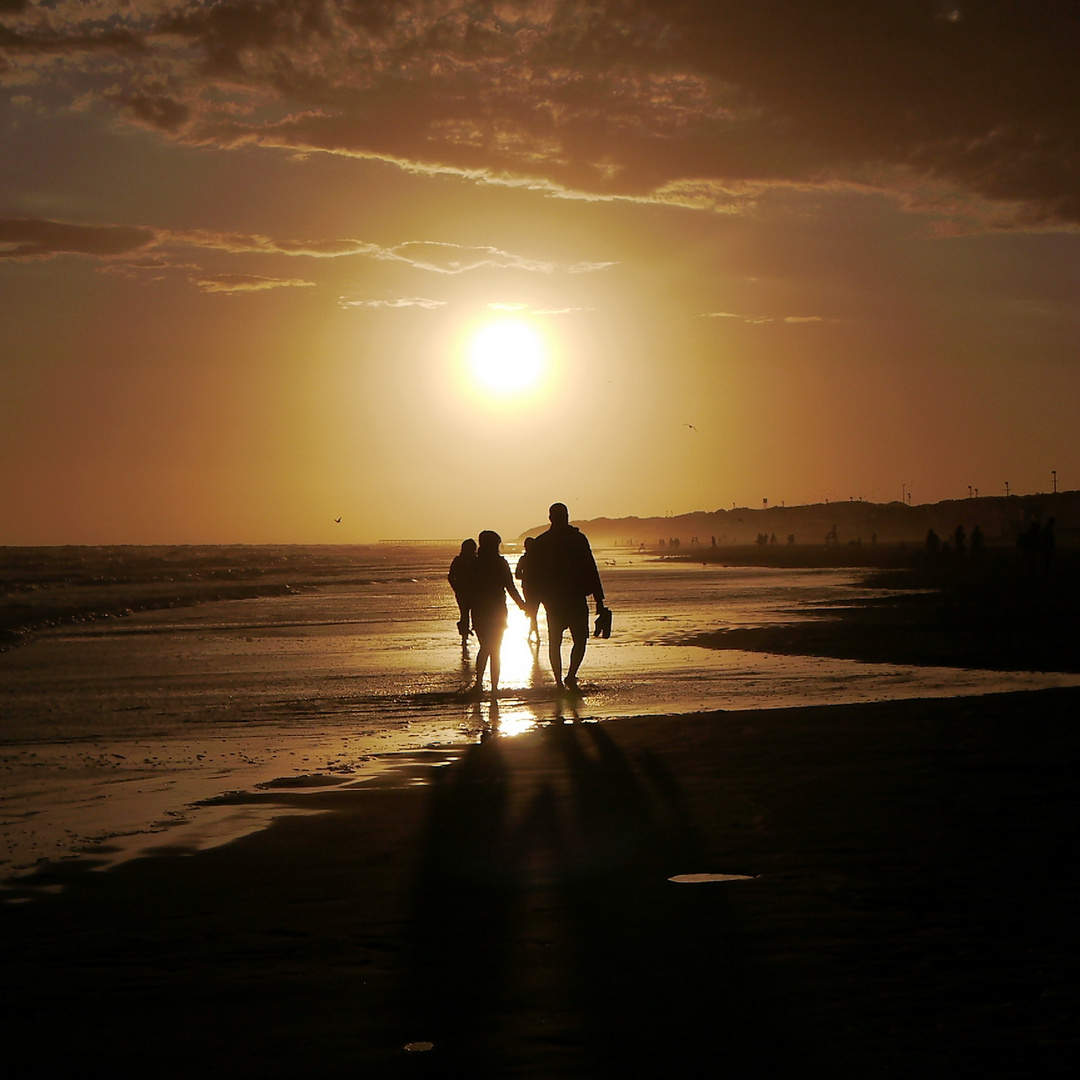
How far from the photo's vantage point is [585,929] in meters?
5.00

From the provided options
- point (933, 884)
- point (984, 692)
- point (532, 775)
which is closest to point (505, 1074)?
point (933, 884)

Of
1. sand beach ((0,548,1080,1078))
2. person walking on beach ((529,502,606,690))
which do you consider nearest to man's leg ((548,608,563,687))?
person walking on beach ((529,502,606,690))

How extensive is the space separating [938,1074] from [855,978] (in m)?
0.82

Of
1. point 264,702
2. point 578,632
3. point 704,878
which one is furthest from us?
point 264,702

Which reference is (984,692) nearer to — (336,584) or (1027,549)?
(1027,549)

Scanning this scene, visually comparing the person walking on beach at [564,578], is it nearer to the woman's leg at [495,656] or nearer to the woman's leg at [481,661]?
the woman's leg at [495,656]

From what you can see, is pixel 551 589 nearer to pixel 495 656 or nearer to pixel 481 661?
pixel 495 656

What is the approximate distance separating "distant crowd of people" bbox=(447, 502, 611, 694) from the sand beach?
16.1 feet

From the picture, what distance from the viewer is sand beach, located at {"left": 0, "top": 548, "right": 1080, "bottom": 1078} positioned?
378 cm

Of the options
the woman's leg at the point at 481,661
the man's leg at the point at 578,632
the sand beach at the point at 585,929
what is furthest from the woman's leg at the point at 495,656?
the sand beach at the point at 585,929

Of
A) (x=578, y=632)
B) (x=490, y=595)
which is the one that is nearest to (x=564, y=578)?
(x=578, y=632)

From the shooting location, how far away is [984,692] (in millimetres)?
13336

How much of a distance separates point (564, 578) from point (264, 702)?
159 inches

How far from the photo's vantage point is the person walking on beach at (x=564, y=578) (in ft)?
44.7
